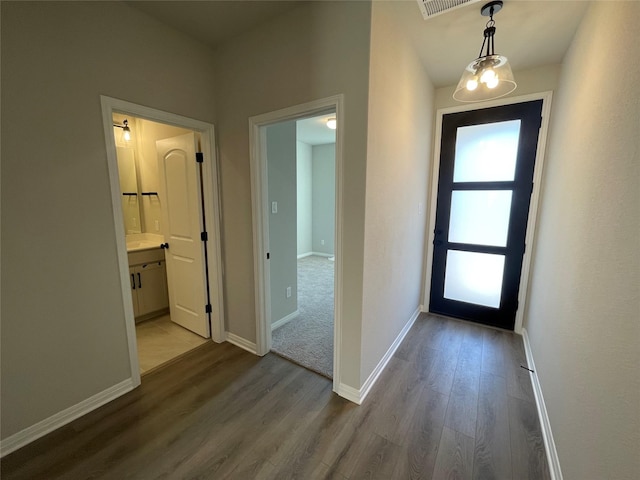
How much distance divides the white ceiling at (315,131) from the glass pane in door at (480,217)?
2475 mm

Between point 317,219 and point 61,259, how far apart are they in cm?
559

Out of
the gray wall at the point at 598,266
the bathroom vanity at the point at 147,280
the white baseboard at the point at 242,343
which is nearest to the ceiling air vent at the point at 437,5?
the gray wall at the point at 598,266

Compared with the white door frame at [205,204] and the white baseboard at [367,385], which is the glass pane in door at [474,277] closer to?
the white baseboard at [367,385]

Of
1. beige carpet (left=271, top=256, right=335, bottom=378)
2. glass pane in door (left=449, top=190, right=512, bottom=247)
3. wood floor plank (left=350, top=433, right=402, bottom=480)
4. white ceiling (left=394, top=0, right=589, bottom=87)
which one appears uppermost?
white ceiling (left=394, top=0, right=589, bottom=87)

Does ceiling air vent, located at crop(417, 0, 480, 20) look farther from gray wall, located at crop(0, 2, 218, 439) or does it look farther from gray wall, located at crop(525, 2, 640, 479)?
gray wall, located at crop(0, 2, 218, 439)

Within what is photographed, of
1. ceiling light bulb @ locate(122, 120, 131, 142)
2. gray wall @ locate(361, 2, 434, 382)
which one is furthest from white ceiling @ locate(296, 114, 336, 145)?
ceiling light bulb @ locate(122, 120, 131, 142)

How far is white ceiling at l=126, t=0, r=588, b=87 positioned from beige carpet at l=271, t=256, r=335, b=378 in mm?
2766

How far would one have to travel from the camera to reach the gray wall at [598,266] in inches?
35.8

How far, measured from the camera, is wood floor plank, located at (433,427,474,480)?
4.64 ft

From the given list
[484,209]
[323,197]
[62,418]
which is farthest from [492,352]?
[323,197]

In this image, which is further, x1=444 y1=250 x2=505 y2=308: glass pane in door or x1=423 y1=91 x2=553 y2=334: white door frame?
x1=444 y1=250 x2=505 y2=308: glass pane in door

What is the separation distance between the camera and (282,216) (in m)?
2.95

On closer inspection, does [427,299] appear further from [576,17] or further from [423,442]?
[576,17]

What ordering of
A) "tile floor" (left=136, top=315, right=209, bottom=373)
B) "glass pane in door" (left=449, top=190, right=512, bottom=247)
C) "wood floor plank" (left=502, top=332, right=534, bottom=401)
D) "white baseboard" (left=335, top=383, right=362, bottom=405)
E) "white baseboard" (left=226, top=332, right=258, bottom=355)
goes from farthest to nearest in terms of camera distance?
"glass pane in door" (left=449, top=190, right=512, bottom=247)
"white baseboard" (left=226, top=332, right=258, bottom=355)
"tile floor" (left=136, top=315, right=209, bottom=373)
"wood floor plank" (left=502, top=332, right=534, bottom=401)
"white baseboard" (left=335, top=383, right=362, bottom=405)
